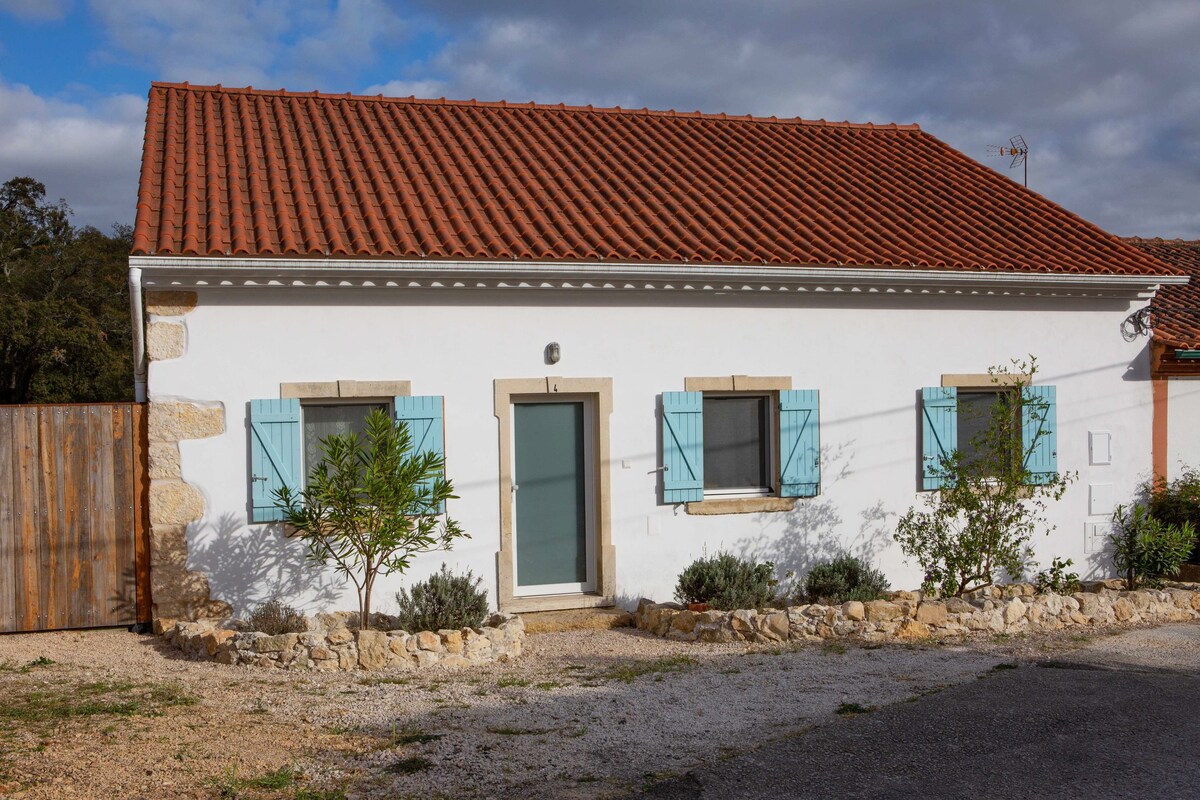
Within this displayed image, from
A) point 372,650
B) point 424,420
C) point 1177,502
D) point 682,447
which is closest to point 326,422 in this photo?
point 424,420

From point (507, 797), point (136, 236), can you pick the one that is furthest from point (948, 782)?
point (136, 236)

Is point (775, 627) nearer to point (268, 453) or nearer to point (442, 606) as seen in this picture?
point (442, 606)

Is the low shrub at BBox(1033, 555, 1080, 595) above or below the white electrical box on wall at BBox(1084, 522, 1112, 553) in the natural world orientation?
below

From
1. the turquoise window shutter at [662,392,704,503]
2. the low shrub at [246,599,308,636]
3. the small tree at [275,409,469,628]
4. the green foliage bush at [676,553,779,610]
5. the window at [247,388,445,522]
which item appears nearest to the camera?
the small tree at [275,409,469,628]

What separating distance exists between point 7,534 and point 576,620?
456 cm

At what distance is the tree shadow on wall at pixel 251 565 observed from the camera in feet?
27.6

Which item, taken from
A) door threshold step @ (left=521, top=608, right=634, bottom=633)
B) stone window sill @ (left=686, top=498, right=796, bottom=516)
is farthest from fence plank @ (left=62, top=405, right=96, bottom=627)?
stone window sill @ (left=686, top=498, right=796, bottom=516)

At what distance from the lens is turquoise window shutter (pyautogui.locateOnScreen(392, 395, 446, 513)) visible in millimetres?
8742

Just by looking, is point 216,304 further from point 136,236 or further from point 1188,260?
point 1188,260

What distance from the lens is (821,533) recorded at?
10094 millimetres

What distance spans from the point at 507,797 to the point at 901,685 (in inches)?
125

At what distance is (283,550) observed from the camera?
857cm

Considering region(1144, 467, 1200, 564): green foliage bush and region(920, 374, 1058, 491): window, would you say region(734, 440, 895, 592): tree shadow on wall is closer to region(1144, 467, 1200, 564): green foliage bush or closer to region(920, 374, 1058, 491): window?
region(920, 374, 1058, 491): window

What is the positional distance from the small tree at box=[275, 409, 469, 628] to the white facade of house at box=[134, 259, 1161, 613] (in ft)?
2.18
